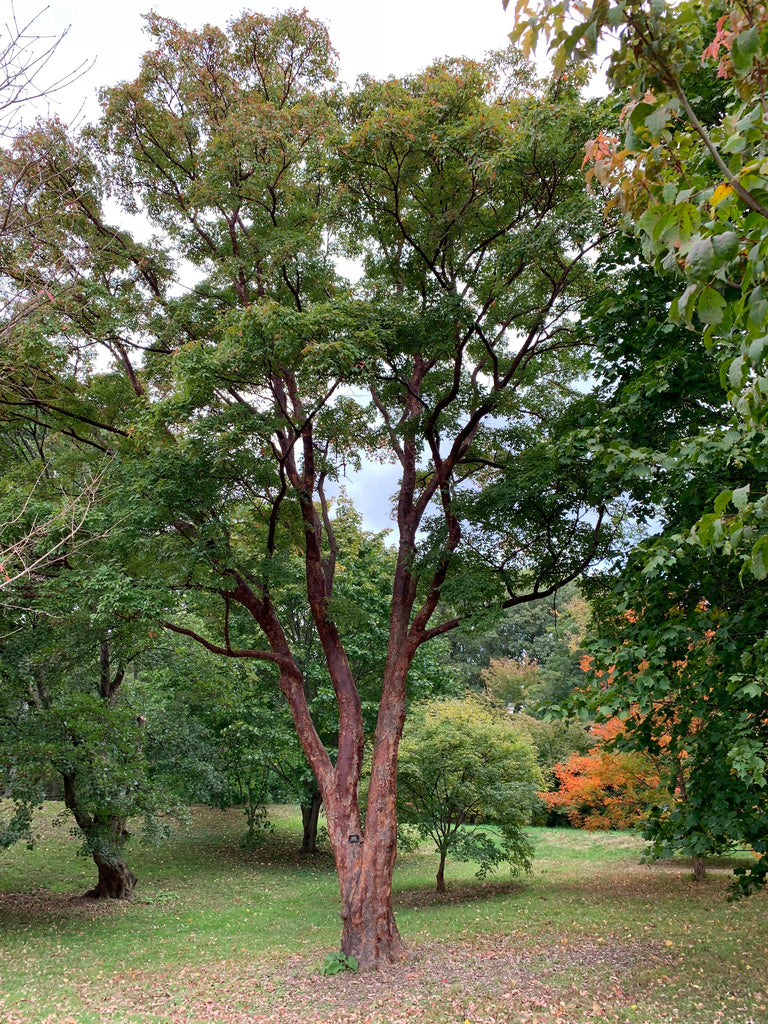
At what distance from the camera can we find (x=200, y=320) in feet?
30.1

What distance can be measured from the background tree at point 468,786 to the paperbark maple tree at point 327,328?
14.8 ft

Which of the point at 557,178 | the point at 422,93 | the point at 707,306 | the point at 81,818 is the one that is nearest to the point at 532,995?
the point at 707,306

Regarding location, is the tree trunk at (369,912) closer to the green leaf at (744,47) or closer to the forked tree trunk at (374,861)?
the forked tree trunk at (374,861)

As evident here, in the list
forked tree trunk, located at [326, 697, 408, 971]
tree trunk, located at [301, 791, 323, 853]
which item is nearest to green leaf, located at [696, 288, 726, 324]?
forked tree trunk, located at [326, 697, 408, 971]

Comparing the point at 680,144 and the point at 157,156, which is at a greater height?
the point at 157,156

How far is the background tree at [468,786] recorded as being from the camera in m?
12.5

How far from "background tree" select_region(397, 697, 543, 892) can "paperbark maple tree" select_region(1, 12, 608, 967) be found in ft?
14.8

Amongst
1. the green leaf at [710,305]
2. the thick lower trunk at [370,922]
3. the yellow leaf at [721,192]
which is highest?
the yellow leaf at [721,192]

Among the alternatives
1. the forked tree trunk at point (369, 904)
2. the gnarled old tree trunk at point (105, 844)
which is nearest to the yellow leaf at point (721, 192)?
the forked tree trunk at point (369, 904)

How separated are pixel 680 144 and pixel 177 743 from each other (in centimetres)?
1346

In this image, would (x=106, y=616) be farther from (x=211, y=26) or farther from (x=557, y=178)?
(x=211, y=26)

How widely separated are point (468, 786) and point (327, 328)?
9.25 meters

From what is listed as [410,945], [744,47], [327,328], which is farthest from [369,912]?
[744,47]

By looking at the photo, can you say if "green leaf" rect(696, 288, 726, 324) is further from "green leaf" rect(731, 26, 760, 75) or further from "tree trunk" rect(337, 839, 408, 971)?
"tree trunk" rect(337, 839, 408, 971)
